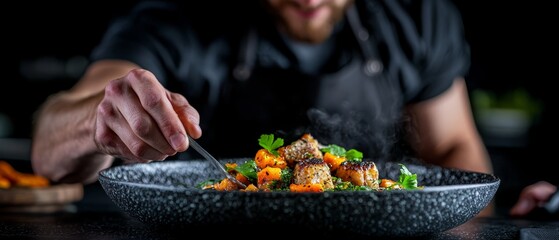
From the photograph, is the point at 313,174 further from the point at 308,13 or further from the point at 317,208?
the point at 308,13

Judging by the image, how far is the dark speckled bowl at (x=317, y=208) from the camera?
1.03m

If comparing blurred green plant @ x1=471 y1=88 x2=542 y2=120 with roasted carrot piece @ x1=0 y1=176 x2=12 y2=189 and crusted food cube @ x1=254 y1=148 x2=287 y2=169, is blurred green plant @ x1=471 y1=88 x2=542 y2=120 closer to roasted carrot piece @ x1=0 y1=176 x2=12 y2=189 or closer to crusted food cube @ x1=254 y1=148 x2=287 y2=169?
roasted carrot piece @ x1=0 y1=176 x2=12 y2=189

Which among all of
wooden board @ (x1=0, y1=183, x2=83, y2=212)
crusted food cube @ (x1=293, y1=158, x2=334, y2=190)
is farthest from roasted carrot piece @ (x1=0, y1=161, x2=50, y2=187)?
crusted food cube @ (x1=293, y1=158, x2=334, y2=190)

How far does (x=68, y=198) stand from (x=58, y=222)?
505mm

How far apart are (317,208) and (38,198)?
1032mm

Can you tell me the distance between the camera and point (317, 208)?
1.03 m

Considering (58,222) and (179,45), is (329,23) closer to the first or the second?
(179,45)

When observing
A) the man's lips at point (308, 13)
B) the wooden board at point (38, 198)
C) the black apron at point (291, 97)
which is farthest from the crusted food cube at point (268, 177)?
the man's lips at point (308, 13)

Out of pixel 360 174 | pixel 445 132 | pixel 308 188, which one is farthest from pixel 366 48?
pixel 308 188

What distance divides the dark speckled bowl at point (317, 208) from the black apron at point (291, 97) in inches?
54.5

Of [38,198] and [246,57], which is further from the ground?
[246,57]

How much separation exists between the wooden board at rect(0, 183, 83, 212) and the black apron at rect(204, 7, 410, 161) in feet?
2.65

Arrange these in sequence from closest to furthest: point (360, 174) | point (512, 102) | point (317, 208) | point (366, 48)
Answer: point (317, 208), point (360, 174), point (366, 48), point (512, 102)

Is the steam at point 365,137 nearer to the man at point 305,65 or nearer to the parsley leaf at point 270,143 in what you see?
the man at point 305,65
